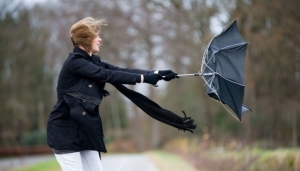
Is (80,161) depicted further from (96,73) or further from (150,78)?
(150,78)

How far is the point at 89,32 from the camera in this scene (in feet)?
16.7

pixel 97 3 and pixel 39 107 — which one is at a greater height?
pixel 97 3

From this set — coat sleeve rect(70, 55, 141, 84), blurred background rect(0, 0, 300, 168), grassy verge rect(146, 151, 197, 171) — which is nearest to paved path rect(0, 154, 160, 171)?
grassy verge rect(146, 151, 197, 171)

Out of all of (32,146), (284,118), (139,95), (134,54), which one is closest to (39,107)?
(32,146)

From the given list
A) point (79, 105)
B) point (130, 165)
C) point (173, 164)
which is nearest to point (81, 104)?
point (79, 105)

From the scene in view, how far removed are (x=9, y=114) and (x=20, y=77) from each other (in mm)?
3007

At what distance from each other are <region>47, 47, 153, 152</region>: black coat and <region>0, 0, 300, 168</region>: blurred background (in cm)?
1120

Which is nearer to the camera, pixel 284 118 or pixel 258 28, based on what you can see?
pixel 258 28

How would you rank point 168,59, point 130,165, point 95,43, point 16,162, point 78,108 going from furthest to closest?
point 168,59
point 16,162
point 130,165
point 95,43
point 78,108

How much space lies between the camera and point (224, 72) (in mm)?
5941

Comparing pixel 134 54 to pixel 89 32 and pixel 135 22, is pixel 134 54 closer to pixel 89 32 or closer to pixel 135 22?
pixel 135 22

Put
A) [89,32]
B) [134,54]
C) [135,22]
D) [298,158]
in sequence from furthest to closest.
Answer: [134,54]
[135,22]
[298,158]
[89,32]

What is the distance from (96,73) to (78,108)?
36 cm

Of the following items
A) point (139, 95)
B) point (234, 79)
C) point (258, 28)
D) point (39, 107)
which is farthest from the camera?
point (39, 107)
